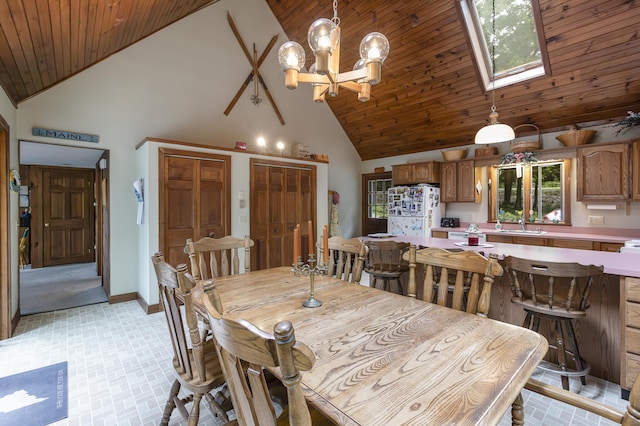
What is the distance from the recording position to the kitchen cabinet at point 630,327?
6.05ft

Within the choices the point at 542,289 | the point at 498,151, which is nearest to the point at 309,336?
the point at 542,289

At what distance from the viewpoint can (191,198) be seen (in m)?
3.91

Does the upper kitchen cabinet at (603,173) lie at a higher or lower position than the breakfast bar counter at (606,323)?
higher

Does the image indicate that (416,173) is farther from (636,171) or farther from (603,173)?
(636,171)

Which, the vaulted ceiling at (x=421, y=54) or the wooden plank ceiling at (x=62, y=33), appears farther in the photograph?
the vaulted ceiling at (x=421, y=54)

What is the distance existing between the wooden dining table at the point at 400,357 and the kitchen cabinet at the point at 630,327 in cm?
123

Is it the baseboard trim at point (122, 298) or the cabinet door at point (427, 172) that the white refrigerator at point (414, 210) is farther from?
the baseboard trim at point (122, 298)

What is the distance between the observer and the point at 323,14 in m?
4.63

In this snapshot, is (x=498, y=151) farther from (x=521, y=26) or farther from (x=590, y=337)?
(x=590, y=337)

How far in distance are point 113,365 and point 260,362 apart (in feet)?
8.12

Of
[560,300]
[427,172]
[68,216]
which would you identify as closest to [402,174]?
[427,172]

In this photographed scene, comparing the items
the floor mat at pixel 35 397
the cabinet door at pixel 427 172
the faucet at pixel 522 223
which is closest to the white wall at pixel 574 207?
the cabinet door at pixel 427 172

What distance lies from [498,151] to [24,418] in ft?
20.5

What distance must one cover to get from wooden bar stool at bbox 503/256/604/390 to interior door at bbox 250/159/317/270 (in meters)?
3.36
